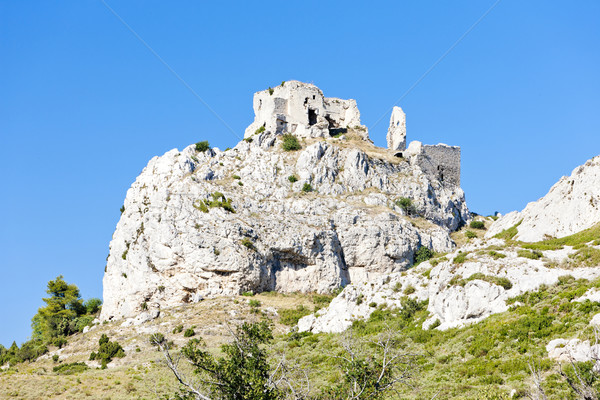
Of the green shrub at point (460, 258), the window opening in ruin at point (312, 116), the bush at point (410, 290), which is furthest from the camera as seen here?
the window opening in ruin at point (312, 116)

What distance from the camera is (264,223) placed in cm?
5272

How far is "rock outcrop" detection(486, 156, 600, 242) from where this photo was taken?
36344 mm

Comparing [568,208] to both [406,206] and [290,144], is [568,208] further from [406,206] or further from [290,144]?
[290,144]

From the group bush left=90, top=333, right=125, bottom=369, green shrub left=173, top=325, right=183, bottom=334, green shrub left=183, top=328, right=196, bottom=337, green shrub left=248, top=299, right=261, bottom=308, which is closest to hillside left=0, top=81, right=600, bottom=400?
green shrub left=173, top=325, right=183, bottom=334

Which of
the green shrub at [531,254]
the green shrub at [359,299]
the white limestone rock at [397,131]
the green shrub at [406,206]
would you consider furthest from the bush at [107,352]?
the white limestone rock at [397,131]

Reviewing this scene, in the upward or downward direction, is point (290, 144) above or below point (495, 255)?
above

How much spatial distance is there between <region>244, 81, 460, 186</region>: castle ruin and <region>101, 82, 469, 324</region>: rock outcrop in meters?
2.47

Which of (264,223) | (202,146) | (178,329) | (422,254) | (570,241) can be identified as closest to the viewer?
(570,241)

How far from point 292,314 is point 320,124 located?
2890 centimetres

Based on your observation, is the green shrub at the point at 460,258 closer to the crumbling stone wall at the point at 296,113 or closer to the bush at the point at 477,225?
the bush at the point at 477,225

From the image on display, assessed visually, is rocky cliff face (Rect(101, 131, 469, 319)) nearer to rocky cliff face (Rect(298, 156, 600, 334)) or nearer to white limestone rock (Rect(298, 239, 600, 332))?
Result: rocky cliff face (Rect(298, 156, 600, 334))

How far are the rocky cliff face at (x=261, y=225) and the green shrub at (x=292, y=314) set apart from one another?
5.47 m

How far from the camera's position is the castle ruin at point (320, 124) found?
66.4 metres

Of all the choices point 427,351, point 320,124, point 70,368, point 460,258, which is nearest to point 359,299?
point 460,258
